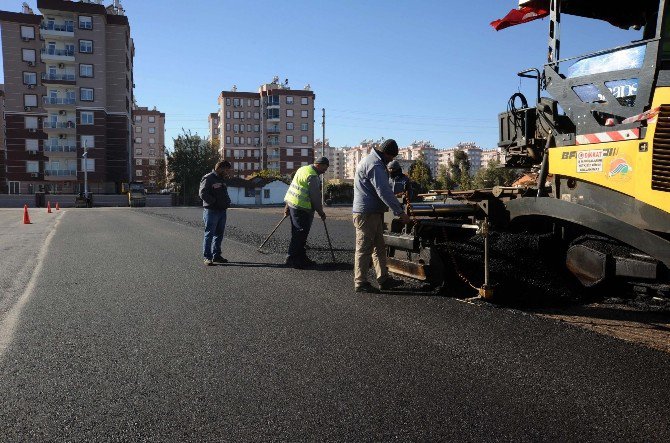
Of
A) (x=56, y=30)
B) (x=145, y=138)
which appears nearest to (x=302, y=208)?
(x=56, y=30)

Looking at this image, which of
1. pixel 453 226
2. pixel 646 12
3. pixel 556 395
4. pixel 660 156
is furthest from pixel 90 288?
pixel 646 12

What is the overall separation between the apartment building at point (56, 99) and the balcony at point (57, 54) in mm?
107

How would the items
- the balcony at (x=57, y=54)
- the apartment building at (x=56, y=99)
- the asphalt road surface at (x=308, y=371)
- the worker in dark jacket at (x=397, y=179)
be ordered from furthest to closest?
the apartment building at (x=56, y=99)
the balcony at (x=57, y=54)
the worker in dark jacket at (x=397, y=179)
the asphalt road surface at (x=308, y=371)

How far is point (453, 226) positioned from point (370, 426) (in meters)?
4.05

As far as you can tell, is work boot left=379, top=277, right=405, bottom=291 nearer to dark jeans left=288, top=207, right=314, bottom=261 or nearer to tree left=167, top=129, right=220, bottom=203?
dark jeans left=288, top=207, right=314, bottom=261

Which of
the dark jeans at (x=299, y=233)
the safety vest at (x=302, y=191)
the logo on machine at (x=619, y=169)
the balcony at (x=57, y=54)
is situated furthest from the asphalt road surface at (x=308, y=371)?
the balcony at (x=57, y=54)

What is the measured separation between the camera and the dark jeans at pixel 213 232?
915cm

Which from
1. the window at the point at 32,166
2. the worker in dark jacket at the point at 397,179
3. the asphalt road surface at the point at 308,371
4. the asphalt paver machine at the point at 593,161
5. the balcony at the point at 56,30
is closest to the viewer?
the asphalt road surface at the point at 308,371

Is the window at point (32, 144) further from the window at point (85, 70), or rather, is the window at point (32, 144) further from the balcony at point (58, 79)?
the window at point (85, 70)

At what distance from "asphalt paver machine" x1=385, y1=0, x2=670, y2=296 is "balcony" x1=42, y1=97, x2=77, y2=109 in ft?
223

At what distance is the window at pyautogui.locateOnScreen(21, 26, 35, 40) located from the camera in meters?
65.6

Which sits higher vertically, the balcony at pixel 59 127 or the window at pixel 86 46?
the window at pixel 86 46

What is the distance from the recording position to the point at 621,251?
4.96 metres

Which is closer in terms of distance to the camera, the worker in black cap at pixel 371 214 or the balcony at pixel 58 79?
the worker in black cap at pixel 371 214
